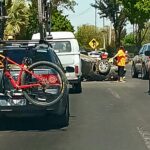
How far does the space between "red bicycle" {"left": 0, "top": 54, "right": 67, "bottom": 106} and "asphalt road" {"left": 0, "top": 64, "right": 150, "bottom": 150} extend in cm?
67

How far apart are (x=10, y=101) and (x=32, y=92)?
1.50 feet

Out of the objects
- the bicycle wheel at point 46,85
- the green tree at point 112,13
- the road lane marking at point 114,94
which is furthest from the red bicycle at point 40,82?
the green tree at point 112,13

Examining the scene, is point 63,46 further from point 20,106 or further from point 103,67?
point 20,106

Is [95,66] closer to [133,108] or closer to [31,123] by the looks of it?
[133,108]

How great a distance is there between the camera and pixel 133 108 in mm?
15219

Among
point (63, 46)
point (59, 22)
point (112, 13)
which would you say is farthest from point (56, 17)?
point (63, 46)

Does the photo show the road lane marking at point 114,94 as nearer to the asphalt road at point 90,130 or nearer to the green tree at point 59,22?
the asphalt road at point 90,130

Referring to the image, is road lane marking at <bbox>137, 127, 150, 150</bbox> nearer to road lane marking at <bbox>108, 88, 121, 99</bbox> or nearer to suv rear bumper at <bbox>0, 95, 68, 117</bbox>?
suv rear bumper at <bbox>0, 95, 68, 117</bbox>

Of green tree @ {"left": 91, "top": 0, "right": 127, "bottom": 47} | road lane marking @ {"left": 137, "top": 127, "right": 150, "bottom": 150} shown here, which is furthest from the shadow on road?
green tree @ {"left": 91, "top": 0, "right": 127, "bottom": 47}

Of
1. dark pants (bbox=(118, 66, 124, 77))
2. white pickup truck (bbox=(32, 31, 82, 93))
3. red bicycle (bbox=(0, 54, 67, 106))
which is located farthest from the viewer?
dark pants (bbox=(118, 66, 124, 77))

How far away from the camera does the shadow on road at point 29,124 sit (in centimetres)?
1173

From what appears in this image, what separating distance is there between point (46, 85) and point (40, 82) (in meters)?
0.13

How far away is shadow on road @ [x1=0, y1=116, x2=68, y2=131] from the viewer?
11727mm

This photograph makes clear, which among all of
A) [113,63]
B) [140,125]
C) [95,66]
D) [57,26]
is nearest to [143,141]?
[140,125]
